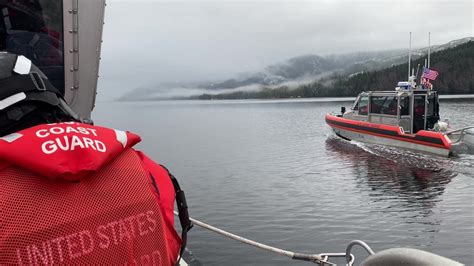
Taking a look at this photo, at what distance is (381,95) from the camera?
854 inches

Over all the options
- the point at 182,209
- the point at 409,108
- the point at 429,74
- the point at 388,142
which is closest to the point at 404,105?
the point at 409,108

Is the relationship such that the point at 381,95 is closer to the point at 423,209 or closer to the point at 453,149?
the point at 453,149

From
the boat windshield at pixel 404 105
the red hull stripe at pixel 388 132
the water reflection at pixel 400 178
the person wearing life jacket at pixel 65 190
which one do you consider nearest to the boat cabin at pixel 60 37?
the person wearing life jacket at pixel 65 190

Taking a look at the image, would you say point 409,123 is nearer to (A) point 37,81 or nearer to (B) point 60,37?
(B) point 60,37

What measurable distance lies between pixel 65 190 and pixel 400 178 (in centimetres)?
1630

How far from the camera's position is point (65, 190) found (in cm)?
138

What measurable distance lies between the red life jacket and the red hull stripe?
19.2 meters

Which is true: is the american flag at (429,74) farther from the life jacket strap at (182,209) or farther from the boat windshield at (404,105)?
the life jacket strap at (182,209)

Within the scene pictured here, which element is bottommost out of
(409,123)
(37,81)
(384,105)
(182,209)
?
(409,123)

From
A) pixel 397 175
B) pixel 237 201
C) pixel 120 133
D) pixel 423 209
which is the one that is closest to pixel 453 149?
pixel 397 175

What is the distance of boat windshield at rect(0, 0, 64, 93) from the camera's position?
3.11m

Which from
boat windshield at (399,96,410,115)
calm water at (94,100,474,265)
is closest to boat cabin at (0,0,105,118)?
calm water at (94,100,474,265)

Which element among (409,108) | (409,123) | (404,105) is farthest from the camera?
(409,123)

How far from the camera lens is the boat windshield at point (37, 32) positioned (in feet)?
10.2
